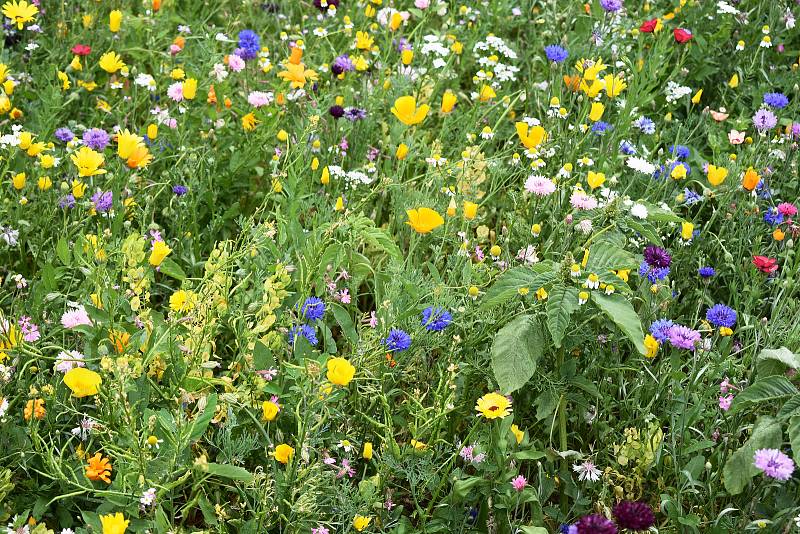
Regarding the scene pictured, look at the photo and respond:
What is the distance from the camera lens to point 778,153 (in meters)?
3.24

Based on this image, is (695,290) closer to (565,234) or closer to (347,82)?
(565,234)

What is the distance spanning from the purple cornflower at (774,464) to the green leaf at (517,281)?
0.62 m

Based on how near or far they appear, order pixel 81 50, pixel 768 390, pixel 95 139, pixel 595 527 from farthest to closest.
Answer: pixel 81 50
pixel 95 139
pixel 768 390
pixel 595 527

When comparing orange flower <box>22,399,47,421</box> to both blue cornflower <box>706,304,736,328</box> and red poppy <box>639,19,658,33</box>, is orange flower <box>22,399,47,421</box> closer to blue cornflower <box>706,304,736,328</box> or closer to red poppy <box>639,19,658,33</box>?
blue cornflower <box>706,304,736,328</box>

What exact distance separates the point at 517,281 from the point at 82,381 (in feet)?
3.37

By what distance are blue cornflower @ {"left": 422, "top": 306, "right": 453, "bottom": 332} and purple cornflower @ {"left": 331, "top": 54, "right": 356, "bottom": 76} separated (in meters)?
1.34

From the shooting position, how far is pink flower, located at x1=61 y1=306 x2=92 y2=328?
2275 millimetres

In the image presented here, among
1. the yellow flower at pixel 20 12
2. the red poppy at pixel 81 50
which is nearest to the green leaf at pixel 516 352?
the red poppy at pixel 81 50

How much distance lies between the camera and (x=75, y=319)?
2.29 m

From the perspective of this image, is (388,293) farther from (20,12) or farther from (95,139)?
(20,12)

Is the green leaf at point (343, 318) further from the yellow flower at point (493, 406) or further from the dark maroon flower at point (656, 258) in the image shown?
the dark maroon flower at point (656, 258)

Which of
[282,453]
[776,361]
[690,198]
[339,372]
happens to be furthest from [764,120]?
[282,453]

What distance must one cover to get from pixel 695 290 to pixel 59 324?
1823mm

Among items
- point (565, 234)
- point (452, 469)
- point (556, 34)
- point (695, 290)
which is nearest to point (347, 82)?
point (556, 34)
